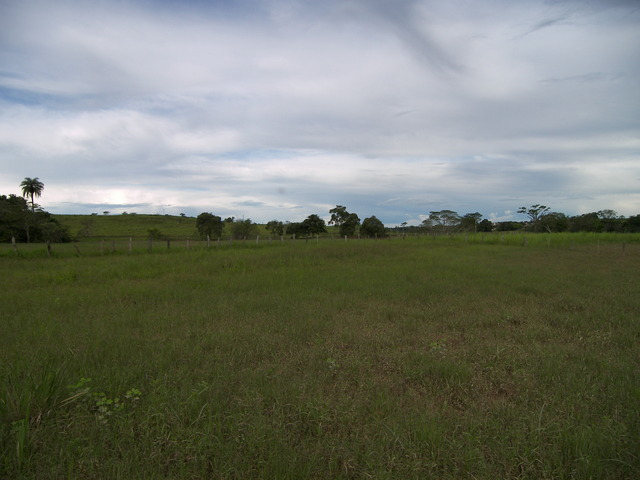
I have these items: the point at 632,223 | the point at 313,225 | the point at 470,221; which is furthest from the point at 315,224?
the point at 632,223

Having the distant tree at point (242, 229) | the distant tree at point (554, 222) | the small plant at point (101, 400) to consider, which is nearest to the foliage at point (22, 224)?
the distant tree at point (242, 229)

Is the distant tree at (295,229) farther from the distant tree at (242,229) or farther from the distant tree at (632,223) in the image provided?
the distant tree at (632,223)

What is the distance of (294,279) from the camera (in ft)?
37.7

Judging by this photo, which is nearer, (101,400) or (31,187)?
(101,400)

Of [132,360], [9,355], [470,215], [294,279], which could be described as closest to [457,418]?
[132,360]

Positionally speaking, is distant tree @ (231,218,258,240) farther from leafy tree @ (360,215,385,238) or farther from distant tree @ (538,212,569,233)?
distant tree @ (538,212,569,233)

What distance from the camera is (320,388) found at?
384cm

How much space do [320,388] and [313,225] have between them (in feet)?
192

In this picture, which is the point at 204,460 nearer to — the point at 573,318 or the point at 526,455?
the point at 526,455

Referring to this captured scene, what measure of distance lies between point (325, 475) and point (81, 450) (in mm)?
2047

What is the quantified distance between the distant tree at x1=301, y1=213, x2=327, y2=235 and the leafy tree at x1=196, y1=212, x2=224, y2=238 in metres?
15.3

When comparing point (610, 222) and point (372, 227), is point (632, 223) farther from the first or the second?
point (372, 227)

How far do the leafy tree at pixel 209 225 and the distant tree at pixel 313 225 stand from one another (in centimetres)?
1532

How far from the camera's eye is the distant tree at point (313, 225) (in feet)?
202
